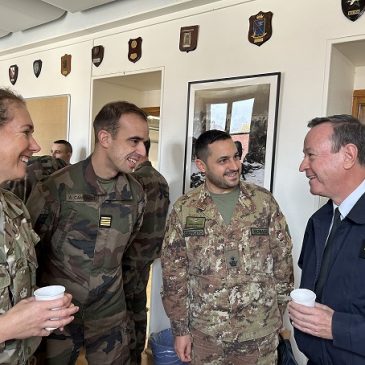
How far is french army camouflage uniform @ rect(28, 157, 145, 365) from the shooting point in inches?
68.1

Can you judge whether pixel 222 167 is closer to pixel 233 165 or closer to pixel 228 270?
pixel 233 165

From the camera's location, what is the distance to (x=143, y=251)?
2672 millimetres

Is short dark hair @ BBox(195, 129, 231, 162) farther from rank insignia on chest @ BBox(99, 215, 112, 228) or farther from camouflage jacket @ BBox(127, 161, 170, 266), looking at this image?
camouflage jacket @ BBox(127, 161, 170, 266)

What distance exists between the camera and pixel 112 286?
5.90 ft

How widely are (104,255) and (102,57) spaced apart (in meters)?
2.28

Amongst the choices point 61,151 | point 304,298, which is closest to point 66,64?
point 61,151

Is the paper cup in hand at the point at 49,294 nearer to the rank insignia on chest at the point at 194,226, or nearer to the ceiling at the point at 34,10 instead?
the rank insignia on chest at the point at 194,226

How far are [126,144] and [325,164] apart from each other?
902mm

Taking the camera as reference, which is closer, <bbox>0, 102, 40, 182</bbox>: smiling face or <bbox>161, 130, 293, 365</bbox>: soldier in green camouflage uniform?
<bbox>0, 102, 40, 182</bbox>: smiling face

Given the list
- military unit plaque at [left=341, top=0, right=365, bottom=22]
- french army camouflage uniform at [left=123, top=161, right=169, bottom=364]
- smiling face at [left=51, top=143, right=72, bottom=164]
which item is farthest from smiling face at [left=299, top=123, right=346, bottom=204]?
smiling face at [left=51, top=143, right=72, bottom=164]

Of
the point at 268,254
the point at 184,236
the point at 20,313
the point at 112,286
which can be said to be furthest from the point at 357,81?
the point at 20,313

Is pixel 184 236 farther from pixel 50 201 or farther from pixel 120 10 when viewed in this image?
pixel 120 10

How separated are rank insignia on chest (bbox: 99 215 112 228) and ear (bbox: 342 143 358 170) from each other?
3.50 feet

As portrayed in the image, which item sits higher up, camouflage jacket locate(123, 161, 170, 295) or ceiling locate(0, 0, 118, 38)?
ceiling locate(0, 0, 118, 38)
